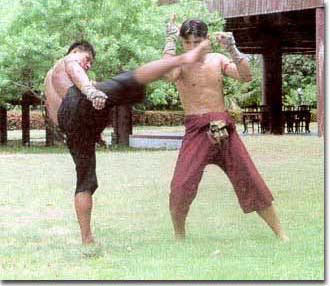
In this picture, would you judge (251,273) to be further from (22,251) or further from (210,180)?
(22,251)

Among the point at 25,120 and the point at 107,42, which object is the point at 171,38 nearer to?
the point at 107,42

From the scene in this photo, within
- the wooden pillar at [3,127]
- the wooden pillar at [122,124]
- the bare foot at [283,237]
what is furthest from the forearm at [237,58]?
the wooden pillar at [3,127]

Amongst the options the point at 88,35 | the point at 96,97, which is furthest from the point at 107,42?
A: the point at 96,97

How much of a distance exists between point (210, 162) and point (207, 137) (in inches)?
3.7

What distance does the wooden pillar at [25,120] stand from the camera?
446cm

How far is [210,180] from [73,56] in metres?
0.63

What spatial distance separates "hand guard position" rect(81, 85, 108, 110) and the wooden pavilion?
0.58m

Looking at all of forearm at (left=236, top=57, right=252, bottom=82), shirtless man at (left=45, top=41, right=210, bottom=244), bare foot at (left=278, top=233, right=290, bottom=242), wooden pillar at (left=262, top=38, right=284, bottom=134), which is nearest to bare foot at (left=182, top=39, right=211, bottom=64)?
shirtless man at (left=45, top=41, right=210, bottom=244)

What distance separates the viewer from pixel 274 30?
15.3 feet

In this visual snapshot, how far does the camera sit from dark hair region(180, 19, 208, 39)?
4152 mm

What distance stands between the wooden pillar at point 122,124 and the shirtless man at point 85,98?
70mm

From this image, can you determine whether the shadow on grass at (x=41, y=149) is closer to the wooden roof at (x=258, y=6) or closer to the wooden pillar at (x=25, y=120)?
the wooden pillar at (x=25, y=120)

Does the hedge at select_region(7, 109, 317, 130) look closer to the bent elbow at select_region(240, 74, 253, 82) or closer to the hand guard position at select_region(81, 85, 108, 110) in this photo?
the bent elbow at select_region(240, 74, 253, 82)

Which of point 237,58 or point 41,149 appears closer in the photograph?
point 237,58
